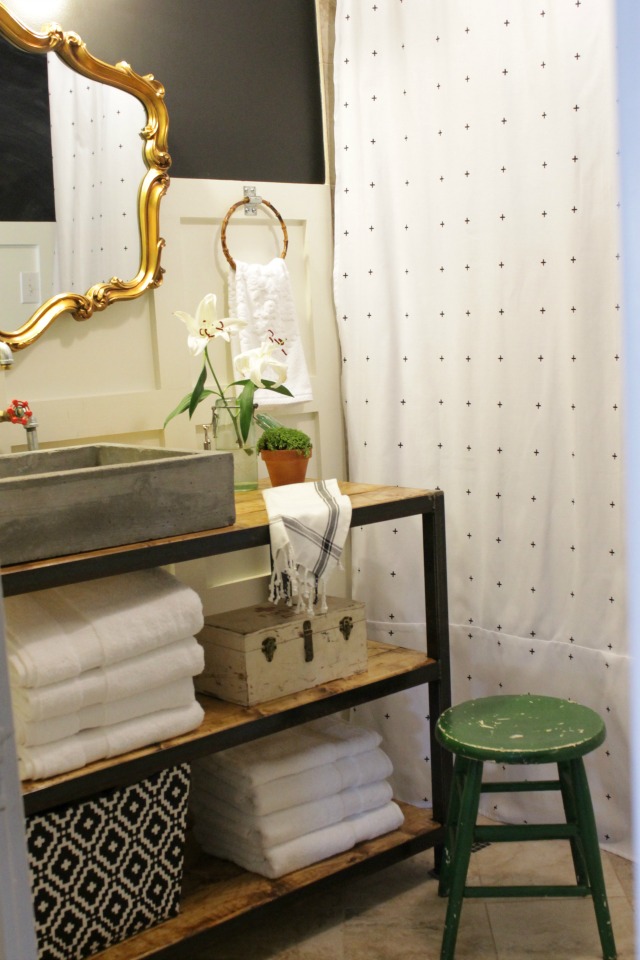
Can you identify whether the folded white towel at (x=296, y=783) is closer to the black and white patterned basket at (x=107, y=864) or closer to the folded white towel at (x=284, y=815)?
the folded white towel at (x=284, y=815)

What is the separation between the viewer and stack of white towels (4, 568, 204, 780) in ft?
5.34

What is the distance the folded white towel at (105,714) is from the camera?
5.35 ft

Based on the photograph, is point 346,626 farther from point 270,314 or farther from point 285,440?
point 270,314

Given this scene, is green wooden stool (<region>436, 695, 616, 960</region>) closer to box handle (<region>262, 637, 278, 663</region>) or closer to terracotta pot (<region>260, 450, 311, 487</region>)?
box handle (<region>262, 637, 278, 663</region>)

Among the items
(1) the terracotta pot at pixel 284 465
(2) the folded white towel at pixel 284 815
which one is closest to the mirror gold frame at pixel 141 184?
(1) the terracotta pot at pixel 284 465

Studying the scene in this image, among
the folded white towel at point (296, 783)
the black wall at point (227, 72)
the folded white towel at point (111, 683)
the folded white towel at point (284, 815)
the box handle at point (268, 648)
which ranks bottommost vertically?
the folded white towel at point (284, 815)

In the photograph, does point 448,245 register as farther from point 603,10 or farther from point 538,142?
point 603,10

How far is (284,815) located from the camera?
2029 mm

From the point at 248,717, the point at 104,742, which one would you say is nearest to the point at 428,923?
the point at 248,717

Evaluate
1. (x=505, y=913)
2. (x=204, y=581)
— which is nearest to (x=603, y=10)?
(x=204, y=581)

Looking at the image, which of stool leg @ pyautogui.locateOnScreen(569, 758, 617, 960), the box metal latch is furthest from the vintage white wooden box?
stool leg @ pyautogui.locateOnScreen(569, 758, 617, 960)

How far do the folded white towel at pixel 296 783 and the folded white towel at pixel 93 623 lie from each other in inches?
16.5

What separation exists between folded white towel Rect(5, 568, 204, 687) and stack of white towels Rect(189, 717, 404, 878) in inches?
16.4

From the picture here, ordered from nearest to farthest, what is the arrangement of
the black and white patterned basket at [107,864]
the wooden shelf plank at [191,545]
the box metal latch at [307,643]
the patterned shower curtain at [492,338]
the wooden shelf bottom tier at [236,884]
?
the wooden shelf plank at [191,545] < the black and white patterned basket at [107,864] < the wooden shelf bottom tier at [236,884] < the box metal latch at [307,643] < the patterned shower curtain at [492,338]
